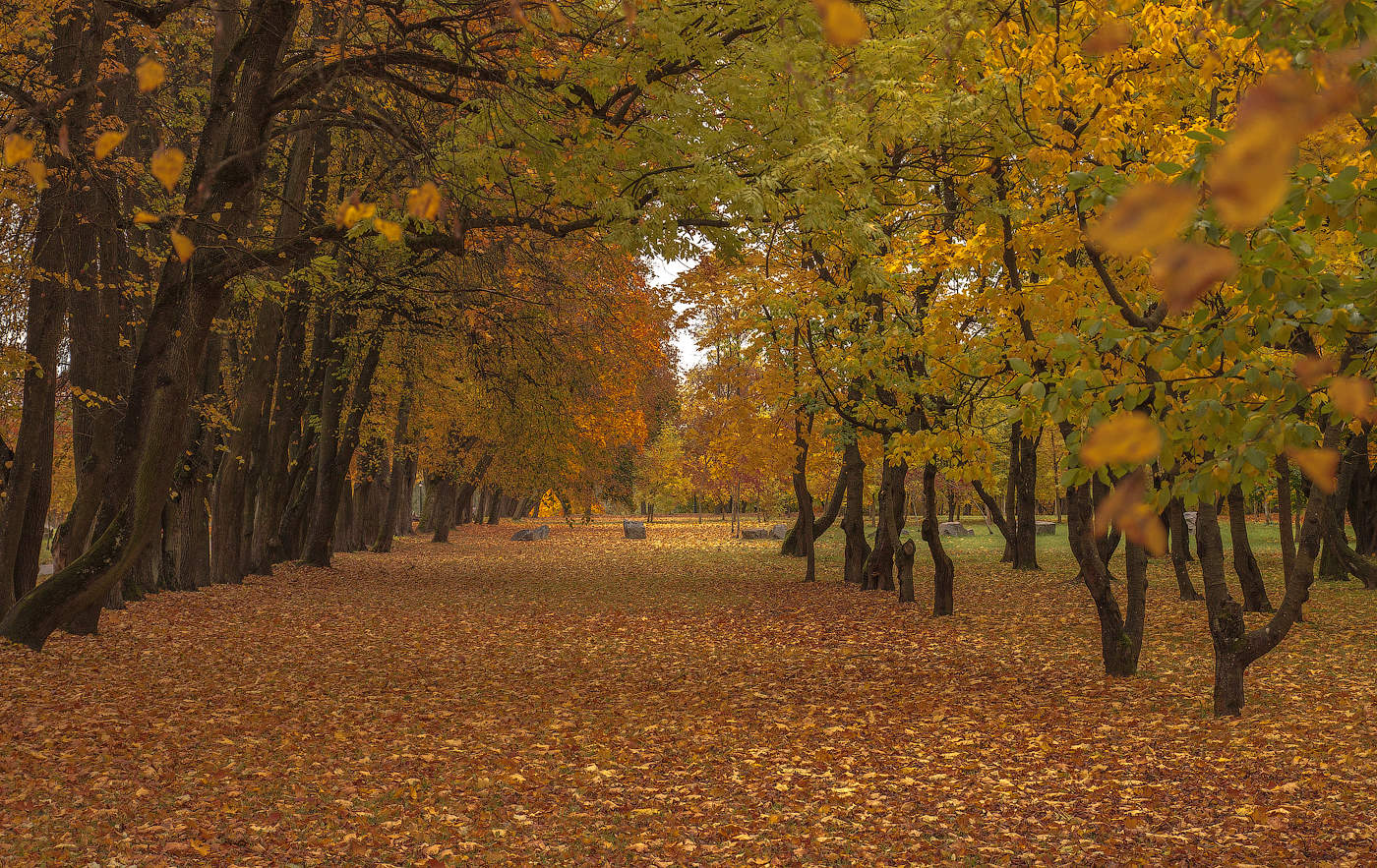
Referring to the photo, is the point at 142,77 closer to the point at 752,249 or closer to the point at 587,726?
the point at 587,726

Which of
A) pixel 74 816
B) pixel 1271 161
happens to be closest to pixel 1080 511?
pixel 74 816

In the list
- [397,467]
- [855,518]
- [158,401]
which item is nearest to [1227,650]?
[158,401]

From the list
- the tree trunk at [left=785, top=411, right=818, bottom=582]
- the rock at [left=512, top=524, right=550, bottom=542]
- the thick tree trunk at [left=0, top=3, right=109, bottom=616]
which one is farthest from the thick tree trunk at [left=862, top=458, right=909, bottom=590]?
the rock at [left=512, top=524, right=550, bottom=542]

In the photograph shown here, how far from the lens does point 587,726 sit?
28.8 feet

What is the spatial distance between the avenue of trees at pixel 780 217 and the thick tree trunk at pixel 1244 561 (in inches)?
2.7

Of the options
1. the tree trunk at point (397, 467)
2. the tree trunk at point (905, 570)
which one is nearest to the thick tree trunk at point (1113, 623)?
the tree trunk at point (905, 570)

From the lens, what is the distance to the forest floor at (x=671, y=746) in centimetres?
570

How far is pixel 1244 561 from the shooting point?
15.5 metres

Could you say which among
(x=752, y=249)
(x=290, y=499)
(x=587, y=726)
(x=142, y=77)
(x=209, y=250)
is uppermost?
(x=752, y=249)

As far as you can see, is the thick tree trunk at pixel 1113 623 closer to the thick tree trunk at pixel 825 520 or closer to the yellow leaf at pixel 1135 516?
the yellow leaf at pixel 1135 516

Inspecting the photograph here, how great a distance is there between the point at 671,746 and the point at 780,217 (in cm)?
447

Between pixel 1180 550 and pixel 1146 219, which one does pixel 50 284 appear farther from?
pixel 1180 550

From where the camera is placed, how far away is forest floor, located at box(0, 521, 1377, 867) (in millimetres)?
5695

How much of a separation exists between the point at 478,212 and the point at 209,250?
283cm
